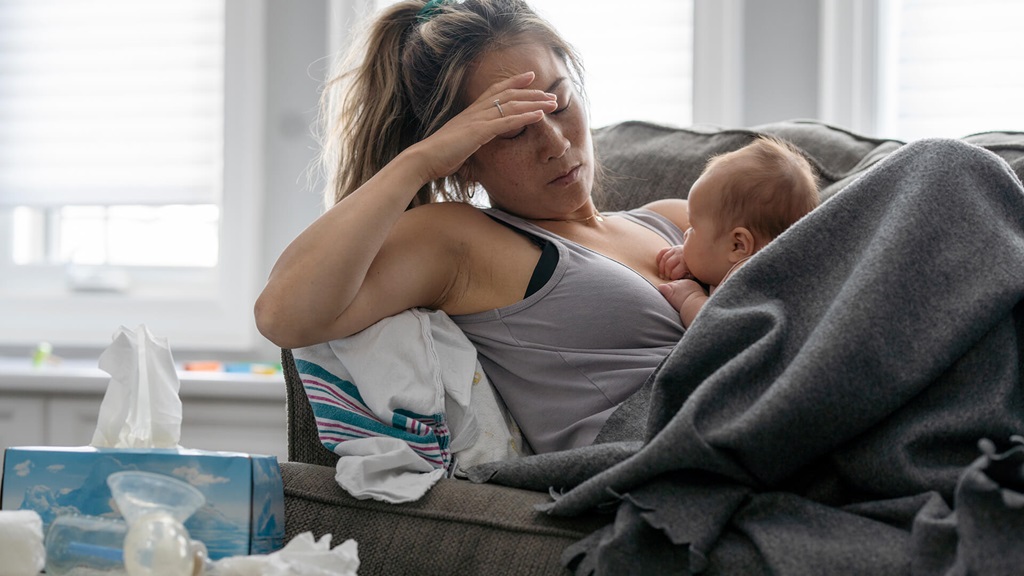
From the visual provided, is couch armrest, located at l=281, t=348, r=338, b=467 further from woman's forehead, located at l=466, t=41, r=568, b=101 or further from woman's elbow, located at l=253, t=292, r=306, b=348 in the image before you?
woman's forehead, located at l=466, t=41, r=568, b=101

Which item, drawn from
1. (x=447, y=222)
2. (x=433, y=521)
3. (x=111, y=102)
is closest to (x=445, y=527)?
(x=433, y=521)

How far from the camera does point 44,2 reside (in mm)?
2791

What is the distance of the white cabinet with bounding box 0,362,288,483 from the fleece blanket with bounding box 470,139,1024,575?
154 cm

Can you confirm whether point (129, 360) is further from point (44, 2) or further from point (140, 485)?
point (44, 2)

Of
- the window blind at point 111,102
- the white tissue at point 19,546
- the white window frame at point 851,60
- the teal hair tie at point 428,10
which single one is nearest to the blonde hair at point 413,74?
the teal hair tie at point 428,10

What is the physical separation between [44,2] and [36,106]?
0.29 m

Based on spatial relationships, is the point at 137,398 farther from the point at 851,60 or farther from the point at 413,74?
the point at 851,60

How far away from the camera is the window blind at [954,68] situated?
229 centimetres

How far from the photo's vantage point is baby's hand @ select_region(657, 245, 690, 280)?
54.9 inches

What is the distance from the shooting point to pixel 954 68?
7.61 feet

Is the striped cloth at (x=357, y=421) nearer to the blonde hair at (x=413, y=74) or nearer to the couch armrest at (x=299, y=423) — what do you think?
the couch armrest at (x=299, y=423)

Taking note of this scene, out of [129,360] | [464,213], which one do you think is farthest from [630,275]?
[129,360]

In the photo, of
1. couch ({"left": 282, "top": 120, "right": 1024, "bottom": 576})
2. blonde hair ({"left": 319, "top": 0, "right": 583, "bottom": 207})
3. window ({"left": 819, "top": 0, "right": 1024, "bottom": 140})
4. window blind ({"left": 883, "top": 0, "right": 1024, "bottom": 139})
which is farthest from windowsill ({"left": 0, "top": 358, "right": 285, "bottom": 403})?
window blind ({"left": 883, "top": 0, "right": 1024, "bottom": 139})

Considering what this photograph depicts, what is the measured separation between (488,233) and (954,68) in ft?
5.05
